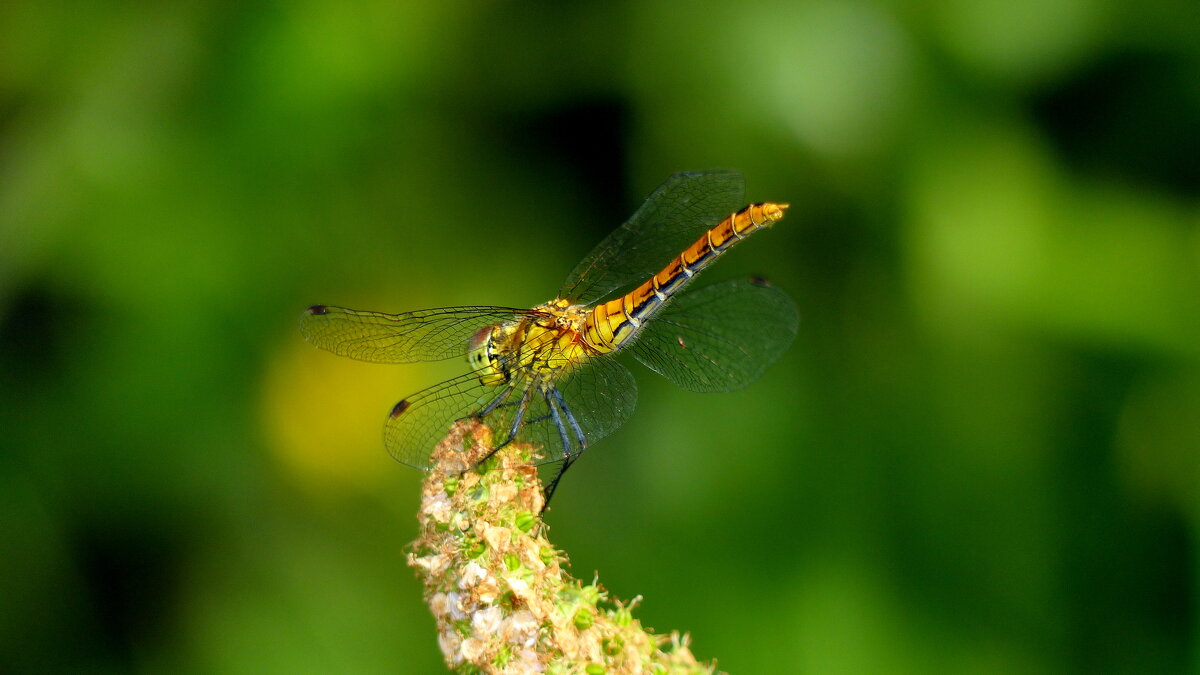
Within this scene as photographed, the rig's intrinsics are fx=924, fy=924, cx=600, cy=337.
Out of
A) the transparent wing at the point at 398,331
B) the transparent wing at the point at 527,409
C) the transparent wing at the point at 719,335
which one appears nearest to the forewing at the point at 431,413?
the transparent wing at the point at 527,409

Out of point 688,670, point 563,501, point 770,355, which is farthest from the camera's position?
point 563,501

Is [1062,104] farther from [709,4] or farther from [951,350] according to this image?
[709,4]

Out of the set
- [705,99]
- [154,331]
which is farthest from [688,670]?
[154,331]

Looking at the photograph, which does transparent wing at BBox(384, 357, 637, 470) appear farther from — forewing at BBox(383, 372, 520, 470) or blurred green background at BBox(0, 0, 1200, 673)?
blurred green background at BBox(0, 0, 1200, 673)

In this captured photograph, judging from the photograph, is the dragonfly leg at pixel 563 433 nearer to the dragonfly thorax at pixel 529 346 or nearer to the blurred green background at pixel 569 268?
the dragonfly thorax at pixel 529 346

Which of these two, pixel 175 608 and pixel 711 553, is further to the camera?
pixel 175 608

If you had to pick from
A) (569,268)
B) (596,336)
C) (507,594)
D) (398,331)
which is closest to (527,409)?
(596,336)

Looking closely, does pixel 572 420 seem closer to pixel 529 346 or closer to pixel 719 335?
pixel 529 346
